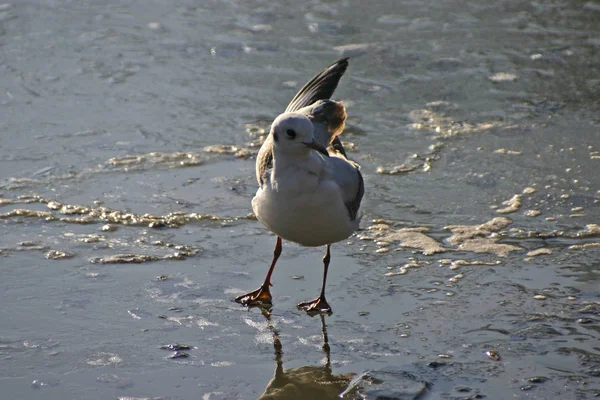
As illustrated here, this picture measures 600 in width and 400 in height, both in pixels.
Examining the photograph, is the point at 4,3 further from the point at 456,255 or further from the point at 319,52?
the point at 456,255

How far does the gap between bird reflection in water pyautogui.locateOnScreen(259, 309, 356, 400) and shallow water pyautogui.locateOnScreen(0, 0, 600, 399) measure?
0.5 inches

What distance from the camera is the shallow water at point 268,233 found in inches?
153

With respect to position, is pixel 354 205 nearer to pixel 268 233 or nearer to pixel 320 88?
pixel 268 233

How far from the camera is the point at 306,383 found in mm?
3779

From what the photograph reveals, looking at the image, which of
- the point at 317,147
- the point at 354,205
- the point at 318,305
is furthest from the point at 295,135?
the point at 318,305

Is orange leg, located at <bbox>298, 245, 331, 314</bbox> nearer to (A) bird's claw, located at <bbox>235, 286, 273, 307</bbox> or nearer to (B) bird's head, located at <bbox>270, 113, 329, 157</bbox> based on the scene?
(A) bird's claw, located at <bbox>235, 286, 273, 307</bbox>

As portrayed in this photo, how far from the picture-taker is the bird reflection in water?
3656 mm

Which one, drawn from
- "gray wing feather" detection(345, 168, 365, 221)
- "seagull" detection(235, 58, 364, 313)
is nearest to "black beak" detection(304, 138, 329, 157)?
"seagull" detection(235, 58, 364, 313)

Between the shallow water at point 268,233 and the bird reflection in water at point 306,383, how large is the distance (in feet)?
0.04

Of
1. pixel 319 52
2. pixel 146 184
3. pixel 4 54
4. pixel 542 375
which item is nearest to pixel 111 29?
pixel 4 54

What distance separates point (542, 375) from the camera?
→ 3730 mm

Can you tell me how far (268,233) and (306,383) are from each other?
1.81 metres

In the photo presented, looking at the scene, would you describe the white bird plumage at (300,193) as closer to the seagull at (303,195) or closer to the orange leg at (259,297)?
the seagull at (303,195)

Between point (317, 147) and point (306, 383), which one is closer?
point (306, 383)
